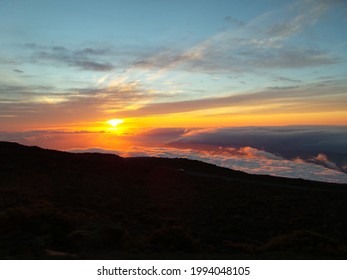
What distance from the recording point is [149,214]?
20203 millimetres

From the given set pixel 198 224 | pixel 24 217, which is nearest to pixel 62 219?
pixel 24 217

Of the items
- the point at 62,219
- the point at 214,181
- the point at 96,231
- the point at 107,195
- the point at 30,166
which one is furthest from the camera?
the point at 214,181

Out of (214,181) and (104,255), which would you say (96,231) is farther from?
(214,181)

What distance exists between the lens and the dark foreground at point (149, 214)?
1120 cm

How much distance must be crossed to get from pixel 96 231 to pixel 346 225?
50.8ft

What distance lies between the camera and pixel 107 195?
2481 centimetres

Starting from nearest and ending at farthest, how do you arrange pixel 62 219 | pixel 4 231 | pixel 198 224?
pixel 4 231, pixel 62 219, pixel 198 224

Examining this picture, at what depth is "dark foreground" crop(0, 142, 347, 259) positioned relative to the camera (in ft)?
36.7

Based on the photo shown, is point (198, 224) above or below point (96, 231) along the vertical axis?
below

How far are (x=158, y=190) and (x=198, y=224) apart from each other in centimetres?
1015

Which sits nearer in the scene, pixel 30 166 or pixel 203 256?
pixel 203 256

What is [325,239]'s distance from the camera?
1297 centimetres

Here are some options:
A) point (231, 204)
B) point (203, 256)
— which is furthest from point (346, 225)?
point (203, 256)

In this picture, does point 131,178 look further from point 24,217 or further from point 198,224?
point 24,217
